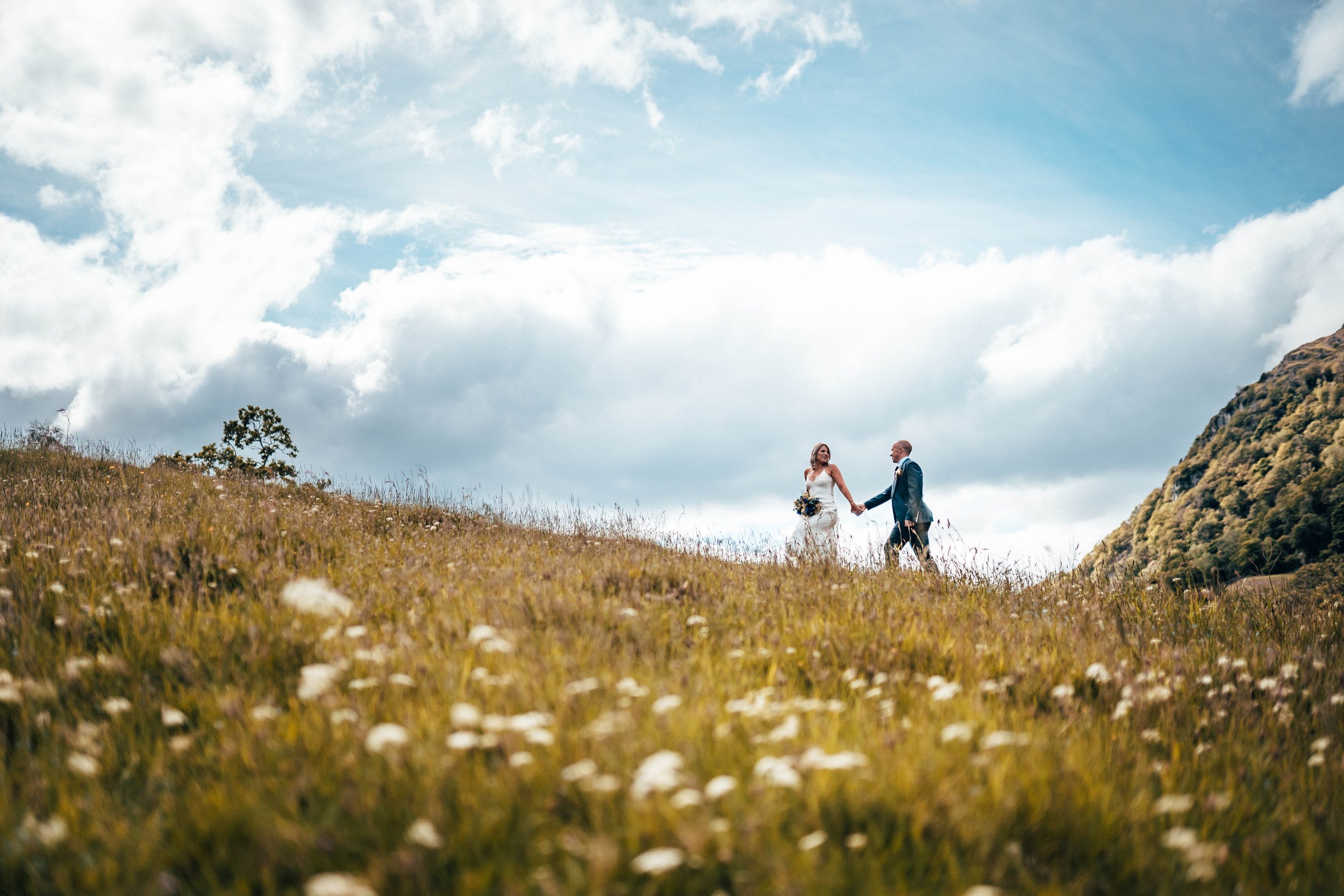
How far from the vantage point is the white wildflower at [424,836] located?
197 centimetres

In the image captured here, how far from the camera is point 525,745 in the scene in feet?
8.59

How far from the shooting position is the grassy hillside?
2.17 metres

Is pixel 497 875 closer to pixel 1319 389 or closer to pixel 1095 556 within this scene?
pixel 1095 556

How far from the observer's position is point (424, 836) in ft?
6.46

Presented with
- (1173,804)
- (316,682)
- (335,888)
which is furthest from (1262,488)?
(335,888)

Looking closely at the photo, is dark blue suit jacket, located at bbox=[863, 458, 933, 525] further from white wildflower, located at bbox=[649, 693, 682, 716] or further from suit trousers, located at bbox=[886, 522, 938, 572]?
white wildflower, located at bbox=[649, 693, 682, 716]

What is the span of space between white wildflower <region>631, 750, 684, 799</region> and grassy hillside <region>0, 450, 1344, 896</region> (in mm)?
12

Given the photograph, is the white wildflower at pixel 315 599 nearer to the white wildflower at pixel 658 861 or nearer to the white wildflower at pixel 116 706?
the white wildflower at pixel 116 706

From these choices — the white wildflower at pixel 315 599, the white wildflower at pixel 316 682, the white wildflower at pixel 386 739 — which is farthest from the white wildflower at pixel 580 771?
the white wildflower at pixel 315 599

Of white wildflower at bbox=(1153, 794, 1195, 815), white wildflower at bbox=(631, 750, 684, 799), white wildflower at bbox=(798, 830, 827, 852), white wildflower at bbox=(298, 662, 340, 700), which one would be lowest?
white wildflower at bbox=(1153, 794, 1195, 815)

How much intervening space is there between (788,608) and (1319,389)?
34392mm

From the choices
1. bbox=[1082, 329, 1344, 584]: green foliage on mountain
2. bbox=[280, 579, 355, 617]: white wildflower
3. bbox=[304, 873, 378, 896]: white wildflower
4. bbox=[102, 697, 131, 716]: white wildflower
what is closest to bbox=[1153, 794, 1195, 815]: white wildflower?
bbox=[304, 873, 378, 896]: white wildflower

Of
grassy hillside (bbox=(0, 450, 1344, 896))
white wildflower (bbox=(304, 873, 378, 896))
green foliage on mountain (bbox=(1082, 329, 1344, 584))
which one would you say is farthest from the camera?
green foliage on mountain (bbox=(1082, 329, 1344, 584))

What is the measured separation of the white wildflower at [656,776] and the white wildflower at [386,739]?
0.83 meters
